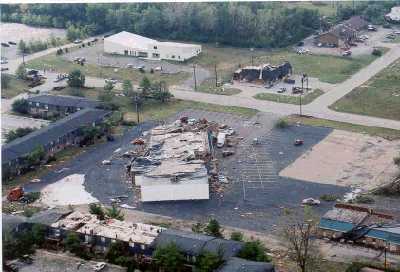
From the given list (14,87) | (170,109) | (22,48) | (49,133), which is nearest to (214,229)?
(49,133)

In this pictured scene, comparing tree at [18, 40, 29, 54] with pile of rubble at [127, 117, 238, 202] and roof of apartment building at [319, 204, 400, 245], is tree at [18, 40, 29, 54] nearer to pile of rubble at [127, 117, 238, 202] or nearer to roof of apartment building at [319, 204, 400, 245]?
pile of rubble at [127, 117, 238, 202]

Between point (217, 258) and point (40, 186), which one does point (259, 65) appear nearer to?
point (40, 186)

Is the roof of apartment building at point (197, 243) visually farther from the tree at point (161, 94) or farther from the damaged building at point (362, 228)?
the tree at point (161, 94)

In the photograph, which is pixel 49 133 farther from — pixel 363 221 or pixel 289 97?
pixel 363 221

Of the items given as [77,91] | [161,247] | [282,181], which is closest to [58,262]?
[161,247]

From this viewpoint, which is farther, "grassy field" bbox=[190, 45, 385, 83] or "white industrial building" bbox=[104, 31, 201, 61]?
"white industrial building" bbox=[104, 31, 201, 61]

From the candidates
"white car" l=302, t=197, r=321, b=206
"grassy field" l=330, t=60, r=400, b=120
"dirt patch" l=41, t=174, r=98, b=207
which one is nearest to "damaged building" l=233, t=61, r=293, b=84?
"grassy field" l=330, t=60, r=400, b=120

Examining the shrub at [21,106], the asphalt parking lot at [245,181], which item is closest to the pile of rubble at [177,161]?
the asphalt parking lot at [245,181]
